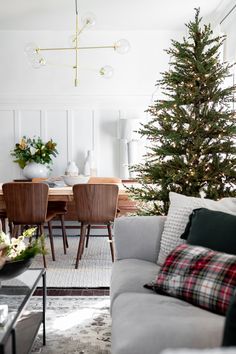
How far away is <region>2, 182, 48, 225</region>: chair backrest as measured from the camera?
12.9ft

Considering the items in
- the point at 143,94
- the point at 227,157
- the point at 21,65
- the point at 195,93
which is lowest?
the point at 227,157

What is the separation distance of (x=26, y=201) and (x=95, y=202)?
0.67 meters

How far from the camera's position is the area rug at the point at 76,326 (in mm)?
2305

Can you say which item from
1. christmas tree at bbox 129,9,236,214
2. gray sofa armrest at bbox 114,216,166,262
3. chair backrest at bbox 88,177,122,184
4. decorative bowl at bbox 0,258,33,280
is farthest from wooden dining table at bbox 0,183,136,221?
decorative bowl at bbox 0,258,33,280

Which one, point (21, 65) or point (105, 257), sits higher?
point (21, 65)

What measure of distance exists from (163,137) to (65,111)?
358 centimetres

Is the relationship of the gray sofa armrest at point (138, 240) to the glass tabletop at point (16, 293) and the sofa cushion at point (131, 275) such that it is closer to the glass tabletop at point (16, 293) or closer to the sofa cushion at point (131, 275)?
the sofa cushion at point (131, 275)

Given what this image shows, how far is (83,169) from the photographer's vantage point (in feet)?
21.7

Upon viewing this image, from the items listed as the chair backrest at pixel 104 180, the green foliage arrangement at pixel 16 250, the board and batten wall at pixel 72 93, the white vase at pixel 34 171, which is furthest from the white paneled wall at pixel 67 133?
the green foliage arrangement at pixel 16 250

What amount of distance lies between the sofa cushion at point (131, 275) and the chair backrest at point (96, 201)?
1.51m

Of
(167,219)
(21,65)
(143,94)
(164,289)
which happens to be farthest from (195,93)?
(21,65)

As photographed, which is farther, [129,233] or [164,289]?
[129,233]

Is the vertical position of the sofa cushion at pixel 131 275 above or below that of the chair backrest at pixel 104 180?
below

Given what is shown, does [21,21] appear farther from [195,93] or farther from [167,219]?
[167,219]
